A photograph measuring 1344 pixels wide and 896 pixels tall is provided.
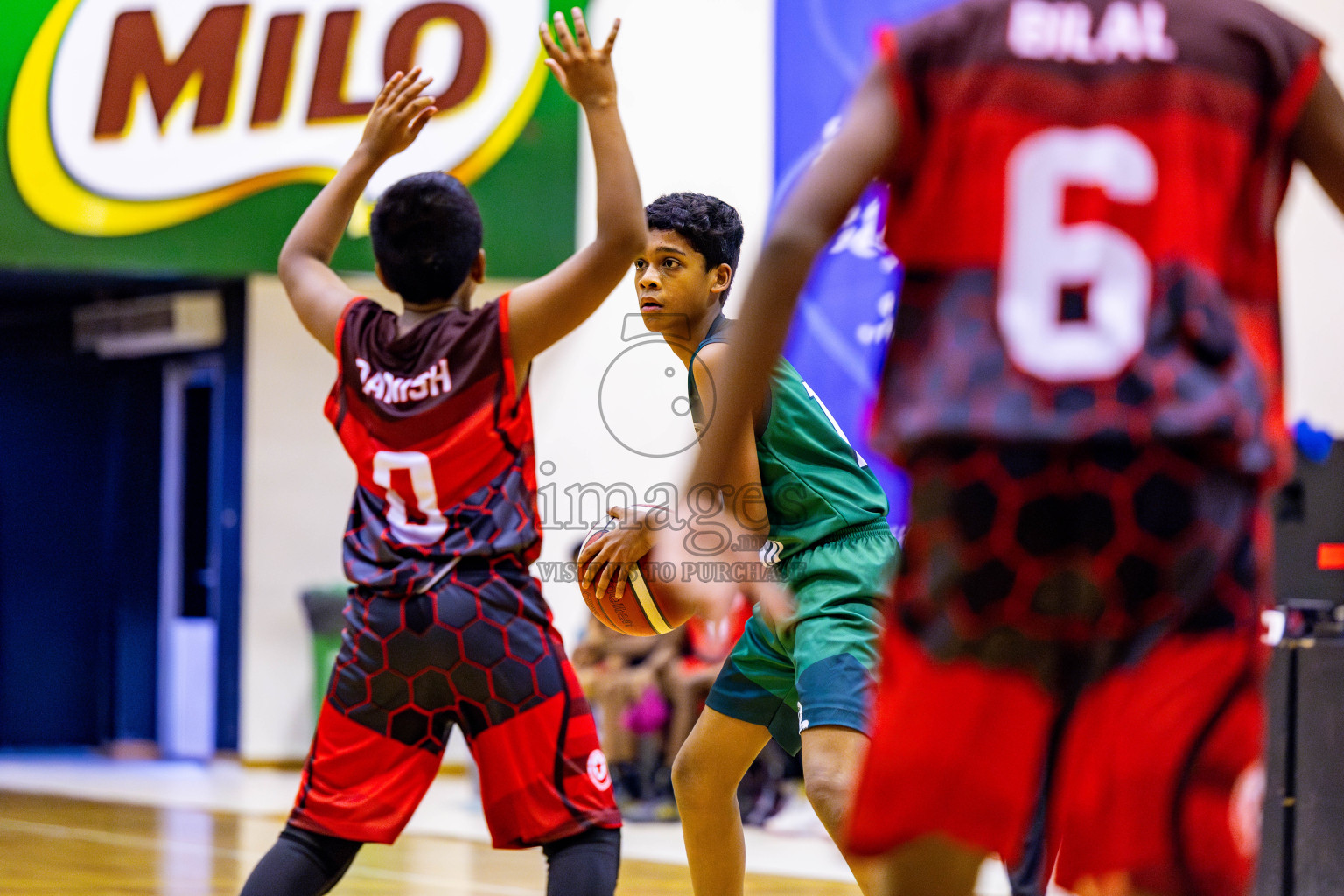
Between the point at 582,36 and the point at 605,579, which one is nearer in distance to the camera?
the point at 582,36

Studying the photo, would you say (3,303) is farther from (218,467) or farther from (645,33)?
(645,33)

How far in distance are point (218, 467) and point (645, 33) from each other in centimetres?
414

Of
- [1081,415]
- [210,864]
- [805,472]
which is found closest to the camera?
[1081,415]

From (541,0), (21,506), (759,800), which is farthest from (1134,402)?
(21,506)

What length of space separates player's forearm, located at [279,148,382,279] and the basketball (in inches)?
30.9

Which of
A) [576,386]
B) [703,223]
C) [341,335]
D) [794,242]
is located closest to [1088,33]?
[794,242]

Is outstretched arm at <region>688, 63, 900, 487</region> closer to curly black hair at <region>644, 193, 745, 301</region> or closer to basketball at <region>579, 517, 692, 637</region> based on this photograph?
basketball at <region>579, 517, 692, 637</region>

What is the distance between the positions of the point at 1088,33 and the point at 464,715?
1.47 meters

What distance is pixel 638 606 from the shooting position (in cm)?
305

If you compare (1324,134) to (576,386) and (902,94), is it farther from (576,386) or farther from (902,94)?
(576,386)

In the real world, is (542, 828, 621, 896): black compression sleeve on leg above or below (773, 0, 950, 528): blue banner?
below

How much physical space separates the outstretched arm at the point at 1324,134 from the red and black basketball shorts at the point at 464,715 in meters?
1.37

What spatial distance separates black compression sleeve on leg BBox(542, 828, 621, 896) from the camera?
7.95 ft

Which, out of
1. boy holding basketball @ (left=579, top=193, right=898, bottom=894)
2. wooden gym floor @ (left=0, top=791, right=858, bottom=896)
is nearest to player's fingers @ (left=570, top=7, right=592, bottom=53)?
boy holding basketball @ (left=579, top=193, right=898, bottom=894)
